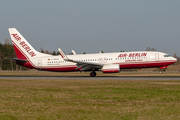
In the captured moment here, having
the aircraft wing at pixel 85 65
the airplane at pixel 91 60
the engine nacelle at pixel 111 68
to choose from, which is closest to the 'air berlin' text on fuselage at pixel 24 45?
the airplane at pixel 91 60

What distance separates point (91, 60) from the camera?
40.5 m

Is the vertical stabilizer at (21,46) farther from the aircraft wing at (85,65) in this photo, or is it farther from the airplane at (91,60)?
the aircraft wing at (85,65)

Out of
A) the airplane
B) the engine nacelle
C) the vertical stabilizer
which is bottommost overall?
the engine nacelle

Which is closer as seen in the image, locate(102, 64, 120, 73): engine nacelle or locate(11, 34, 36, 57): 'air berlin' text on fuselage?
locate(102, 64, 120, 73): engine nacelle

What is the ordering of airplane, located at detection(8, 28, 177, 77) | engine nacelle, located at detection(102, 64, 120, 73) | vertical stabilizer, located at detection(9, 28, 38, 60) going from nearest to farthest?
engine nacelle, located at detection(102, 64, 120, 73)
airplane, located at detection(8, 28, 177, 77)
vertical stabilizer, located at detection(9, 28, 38, 60)

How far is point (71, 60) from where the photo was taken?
38094 millimetres

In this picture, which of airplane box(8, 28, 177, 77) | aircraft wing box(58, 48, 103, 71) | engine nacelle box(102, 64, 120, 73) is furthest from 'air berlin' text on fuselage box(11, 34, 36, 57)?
engine nacelle box(102, 64, 120, 73)

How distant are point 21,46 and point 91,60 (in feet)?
42.8

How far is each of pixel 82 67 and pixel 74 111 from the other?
28.7 m

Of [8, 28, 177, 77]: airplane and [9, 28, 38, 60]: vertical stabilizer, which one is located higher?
[9, 28, 38, 60]: vertical stabilizer


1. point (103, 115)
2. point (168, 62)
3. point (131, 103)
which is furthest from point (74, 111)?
point (168, 62)

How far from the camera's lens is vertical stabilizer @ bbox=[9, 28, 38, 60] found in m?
42.7

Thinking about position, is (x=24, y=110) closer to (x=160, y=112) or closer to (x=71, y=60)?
(x=160, y=112)

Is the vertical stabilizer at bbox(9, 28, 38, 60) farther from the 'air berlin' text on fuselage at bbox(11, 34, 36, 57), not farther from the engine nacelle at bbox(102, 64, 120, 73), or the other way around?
the engine nacelle at bbox(102, 64, 120, 73)
